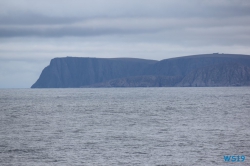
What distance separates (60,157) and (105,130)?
53.4ft

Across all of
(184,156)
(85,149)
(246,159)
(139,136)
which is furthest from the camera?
(139,136)

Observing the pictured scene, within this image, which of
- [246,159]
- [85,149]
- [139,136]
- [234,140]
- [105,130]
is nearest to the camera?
[246,159]

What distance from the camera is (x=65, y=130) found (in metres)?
49.4

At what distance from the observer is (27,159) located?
31.8m

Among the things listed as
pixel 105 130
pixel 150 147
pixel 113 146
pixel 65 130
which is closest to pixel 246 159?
pixel 150 147

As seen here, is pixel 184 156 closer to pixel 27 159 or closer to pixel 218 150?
pixel 218 150

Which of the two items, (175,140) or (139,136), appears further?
(139,136)

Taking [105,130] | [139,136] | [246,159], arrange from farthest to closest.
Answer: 1. [105,130]
2. [139,136]
3. [246,159]

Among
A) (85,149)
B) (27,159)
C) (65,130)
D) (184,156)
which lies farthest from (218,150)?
(65,130)

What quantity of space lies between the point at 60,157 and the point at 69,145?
17.2ft

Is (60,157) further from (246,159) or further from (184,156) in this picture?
(246,159)

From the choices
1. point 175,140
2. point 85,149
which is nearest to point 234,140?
point 175,140

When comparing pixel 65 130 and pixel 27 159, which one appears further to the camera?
pixel 65 130

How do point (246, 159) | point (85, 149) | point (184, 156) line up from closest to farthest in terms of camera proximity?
point (246, 159) → point (184, 156) → point (85, 149)
